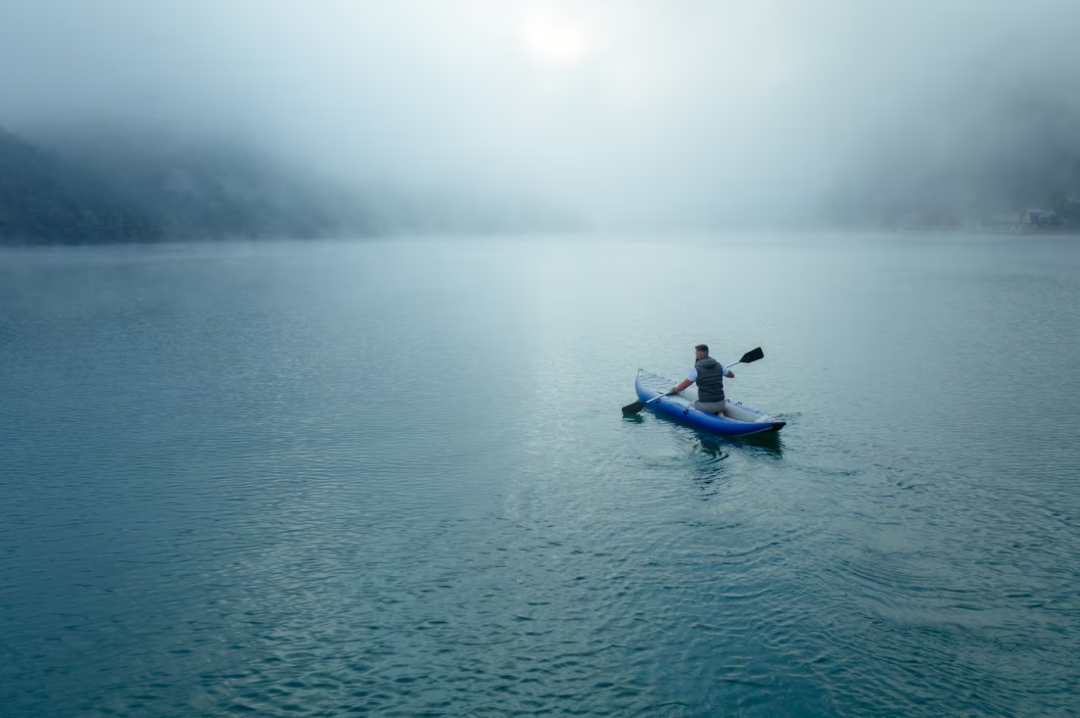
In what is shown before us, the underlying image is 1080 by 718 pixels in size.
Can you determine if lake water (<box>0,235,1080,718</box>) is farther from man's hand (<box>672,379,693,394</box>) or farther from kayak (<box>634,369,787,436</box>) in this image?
man's hand (<box>672,379,693,394</box>)

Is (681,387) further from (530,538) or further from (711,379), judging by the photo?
(530,538)

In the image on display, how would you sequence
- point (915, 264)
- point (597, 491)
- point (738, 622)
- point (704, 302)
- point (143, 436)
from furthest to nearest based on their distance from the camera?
1. point (915, 264)
2. point (704, 302)
3. point (143, 436)
4. point (597, 491)
5. point (738, 622)

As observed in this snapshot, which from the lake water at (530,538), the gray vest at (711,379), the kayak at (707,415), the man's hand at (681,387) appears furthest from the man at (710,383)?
the lake water at (530,538)

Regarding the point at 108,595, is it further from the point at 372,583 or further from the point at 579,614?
the point at 579,614

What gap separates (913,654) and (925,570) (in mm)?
3346

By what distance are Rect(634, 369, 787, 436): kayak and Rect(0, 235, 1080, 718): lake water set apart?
636 millimetres

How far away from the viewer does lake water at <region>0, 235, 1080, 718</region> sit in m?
12.4

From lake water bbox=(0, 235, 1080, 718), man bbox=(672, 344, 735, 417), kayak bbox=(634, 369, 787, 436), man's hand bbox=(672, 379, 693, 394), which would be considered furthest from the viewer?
man's hand bbox=(672, 379, 693, 394)

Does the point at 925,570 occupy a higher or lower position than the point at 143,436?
lower

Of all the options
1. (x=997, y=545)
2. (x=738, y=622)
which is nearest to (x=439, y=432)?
(x=738, y=622)

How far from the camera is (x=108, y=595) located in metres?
15.4

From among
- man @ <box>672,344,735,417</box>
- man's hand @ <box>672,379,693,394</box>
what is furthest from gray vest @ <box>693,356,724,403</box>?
man's hand @ <box>672,379,693,394</box>

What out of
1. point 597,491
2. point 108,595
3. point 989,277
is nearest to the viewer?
point 108,595

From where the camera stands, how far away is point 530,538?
1780 cm
